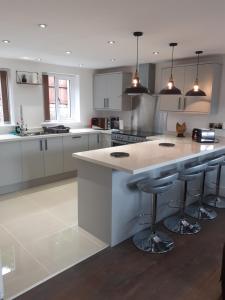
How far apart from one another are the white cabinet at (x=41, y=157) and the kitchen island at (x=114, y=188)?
174cm

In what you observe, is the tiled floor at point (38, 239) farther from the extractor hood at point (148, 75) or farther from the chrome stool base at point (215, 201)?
the extractor hood at point (148, 75)

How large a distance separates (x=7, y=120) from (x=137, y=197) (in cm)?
324

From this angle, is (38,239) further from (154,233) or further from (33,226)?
(154,233)

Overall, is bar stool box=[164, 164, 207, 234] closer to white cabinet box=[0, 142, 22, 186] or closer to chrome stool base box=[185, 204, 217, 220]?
chrome stool base box=[185, 204, 217, 220]

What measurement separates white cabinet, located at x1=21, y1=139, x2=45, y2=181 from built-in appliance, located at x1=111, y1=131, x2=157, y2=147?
5.00 ft

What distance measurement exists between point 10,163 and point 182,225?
2.92 meters

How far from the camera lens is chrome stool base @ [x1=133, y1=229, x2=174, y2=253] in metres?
2.61

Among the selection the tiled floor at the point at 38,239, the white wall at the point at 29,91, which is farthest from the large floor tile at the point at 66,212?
the white wall at the point at 29,91

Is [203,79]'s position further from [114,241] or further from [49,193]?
[49,193]

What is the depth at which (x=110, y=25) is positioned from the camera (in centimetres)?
244

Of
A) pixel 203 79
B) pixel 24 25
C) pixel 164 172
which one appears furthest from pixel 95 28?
pixel 203 79

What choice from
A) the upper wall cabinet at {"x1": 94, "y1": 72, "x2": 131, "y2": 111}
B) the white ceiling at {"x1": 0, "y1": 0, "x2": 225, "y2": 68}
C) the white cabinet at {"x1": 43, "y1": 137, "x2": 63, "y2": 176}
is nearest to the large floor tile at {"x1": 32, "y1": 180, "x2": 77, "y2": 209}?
the white cabinet at {"x1": 43, "y1": 137, "x2": 63, "y2": 176}

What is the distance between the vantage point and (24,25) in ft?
8.04

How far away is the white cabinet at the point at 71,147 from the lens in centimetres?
480
